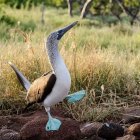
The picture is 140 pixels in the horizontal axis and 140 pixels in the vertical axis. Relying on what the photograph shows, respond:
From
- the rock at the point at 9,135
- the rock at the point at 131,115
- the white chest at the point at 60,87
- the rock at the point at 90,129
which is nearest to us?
the white chest at the point at 60,87

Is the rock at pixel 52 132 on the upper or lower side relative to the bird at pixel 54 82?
lower

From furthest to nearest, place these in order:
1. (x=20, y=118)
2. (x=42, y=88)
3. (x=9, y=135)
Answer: (x=20, y=118) < (x=9, y=135) < (x=42, y=88)

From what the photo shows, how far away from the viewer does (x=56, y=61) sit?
3990 mm

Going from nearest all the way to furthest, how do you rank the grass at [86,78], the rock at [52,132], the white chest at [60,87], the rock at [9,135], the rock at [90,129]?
the white chest at [60,87], the rock at [52,132], the rock at [9,135], the rock at [90,129], the grass at [86,78]

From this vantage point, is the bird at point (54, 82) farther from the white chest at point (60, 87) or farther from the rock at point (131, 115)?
the rock at point (131, 115)

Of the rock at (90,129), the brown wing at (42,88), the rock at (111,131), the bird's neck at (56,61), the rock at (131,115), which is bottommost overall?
the rock at (131,115)

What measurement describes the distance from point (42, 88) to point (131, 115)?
4.97 ft

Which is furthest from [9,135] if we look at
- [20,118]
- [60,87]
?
[60,87]

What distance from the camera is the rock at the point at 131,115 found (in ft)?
17.5

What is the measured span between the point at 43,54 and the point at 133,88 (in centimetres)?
129

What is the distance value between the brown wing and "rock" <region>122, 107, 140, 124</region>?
1301 millimetres

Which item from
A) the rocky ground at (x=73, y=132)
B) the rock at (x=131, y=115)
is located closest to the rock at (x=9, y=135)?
the rocky ground at (x=73, y=132)

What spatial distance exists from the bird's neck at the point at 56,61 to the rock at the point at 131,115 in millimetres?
1590

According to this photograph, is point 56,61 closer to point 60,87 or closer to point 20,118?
point 60,87
